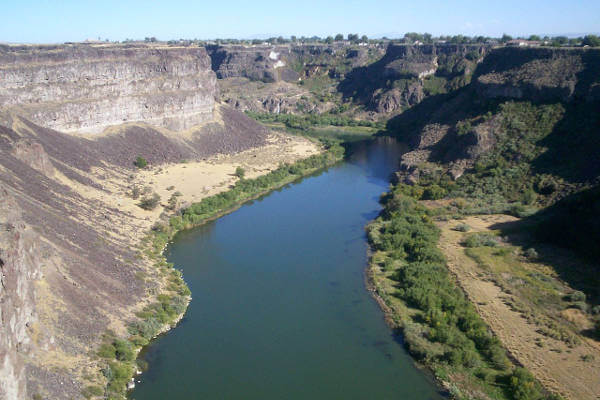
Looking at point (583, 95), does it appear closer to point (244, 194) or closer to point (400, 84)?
point (244, 194)

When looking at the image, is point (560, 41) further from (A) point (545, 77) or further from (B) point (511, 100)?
(B) point (511, 100)

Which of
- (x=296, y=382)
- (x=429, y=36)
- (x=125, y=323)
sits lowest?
(x=296, y=382)

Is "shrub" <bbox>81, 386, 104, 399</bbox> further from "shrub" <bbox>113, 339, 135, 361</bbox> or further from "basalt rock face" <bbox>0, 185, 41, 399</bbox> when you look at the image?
"basalt rock face" <bbox>0, 185, 41, 399</bbox>

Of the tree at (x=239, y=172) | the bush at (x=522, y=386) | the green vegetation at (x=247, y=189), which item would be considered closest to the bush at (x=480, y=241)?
the bush at (x=522, y=386)

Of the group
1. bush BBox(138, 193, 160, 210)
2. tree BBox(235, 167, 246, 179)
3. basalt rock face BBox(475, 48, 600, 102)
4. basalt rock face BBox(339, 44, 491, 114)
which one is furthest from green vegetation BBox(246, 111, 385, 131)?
bush BBox(138, 193, 160, 210)

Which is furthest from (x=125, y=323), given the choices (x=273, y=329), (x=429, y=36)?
(x=429, y=36)

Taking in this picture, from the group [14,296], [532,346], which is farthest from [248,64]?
[14,296]
